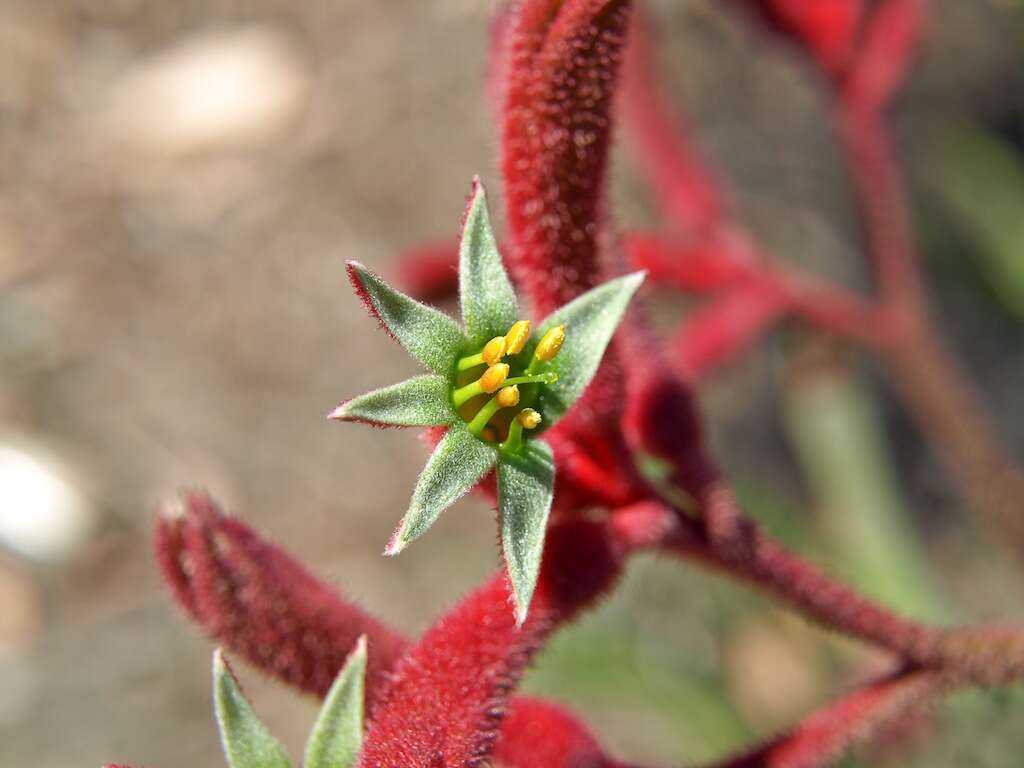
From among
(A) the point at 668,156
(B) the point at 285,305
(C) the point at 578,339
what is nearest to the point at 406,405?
(C) the point at 578,339

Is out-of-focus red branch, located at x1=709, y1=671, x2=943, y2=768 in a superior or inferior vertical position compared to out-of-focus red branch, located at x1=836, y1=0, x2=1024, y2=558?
inferior

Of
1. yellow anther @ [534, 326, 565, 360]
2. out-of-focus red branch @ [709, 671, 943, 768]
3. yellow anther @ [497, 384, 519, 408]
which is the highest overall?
yellow anther @ [534, 326, 565, 360]

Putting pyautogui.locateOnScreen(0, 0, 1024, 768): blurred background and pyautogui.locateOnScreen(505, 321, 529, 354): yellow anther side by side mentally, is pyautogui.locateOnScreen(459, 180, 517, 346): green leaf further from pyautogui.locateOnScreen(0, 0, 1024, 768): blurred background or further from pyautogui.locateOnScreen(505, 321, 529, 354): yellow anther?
pyautogui.locateOnScreen(0, 0, 1024, 768): blurred background

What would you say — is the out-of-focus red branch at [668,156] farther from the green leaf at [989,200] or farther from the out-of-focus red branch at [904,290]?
the green leaf at [989,200]

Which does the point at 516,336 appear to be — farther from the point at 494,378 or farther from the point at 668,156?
the point at 668,156

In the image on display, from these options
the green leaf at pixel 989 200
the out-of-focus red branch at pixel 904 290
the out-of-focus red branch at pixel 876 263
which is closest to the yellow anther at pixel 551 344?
the out-of-focus red branch at pixel 876 263

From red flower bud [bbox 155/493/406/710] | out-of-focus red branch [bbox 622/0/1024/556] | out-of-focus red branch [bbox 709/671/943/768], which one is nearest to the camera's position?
red flower bud [bbox 155/493/406/710]

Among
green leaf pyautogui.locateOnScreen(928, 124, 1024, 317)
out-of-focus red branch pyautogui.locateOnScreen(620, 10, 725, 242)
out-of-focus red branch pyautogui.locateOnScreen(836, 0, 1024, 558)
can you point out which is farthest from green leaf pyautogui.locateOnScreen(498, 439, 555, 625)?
green leaf pyautogui.locateOnScreen(928, 124, 1024, 317)

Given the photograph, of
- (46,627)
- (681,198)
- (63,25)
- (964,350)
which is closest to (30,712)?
(46,627)
